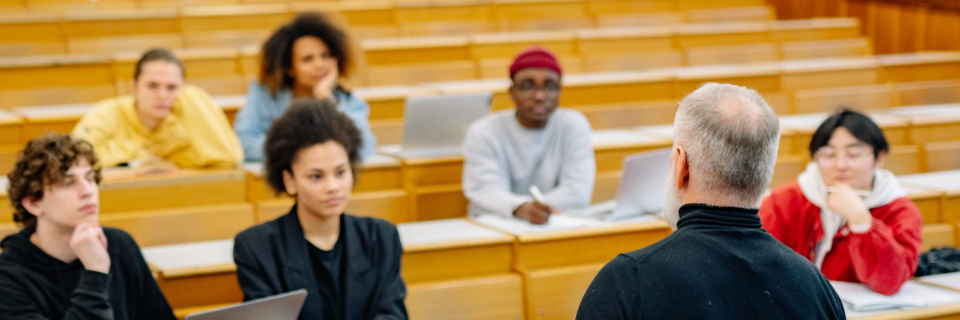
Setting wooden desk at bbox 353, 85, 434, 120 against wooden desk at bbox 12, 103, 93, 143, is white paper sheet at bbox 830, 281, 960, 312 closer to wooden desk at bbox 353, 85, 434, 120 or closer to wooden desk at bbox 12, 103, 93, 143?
wooden desk at bbox 353, 85, 434, 120

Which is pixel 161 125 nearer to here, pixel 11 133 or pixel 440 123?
pixel 11 133

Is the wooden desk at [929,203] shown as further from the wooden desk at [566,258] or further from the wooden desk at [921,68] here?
the wooden desk at [921,68]

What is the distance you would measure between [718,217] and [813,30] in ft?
10.8

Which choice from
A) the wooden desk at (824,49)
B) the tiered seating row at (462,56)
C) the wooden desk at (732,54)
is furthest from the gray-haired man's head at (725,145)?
the wooden desk at (824,49)

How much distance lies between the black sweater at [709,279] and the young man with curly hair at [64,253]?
854 mm

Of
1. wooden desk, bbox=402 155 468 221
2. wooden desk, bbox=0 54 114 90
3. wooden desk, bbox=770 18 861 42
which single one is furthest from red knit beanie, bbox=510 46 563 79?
wooden desk, bbox=770 18 861 42

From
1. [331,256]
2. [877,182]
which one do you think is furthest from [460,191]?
[877,182]

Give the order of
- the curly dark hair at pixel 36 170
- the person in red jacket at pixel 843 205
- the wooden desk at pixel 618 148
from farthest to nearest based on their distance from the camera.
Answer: the wooden desk at pixel 618 148 → the person in red jacket at pixel 843 205 → the curly dark hair at pixel 36 170

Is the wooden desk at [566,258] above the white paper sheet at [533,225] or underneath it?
underneath

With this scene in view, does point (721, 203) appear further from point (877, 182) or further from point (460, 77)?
point (460, 77)

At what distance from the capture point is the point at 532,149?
6.84 ft

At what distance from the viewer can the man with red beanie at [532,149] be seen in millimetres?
2006

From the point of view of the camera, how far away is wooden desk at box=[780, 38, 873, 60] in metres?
3.50

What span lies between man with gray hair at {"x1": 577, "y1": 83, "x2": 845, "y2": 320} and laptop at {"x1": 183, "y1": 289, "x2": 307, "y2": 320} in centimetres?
60
